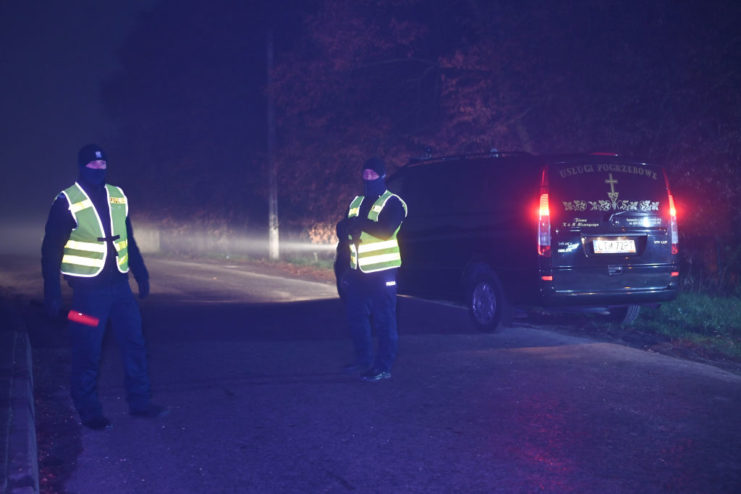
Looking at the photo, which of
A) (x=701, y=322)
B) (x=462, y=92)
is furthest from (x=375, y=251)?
(x=462, y=92)

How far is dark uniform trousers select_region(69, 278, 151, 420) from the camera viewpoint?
521 cm

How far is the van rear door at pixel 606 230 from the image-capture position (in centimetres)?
836

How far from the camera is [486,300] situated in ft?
30.7

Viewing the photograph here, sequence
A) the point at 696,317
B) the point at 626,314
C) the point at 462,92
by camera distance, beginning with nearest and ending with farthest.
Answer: the point at 626,314
the point at 696,317
the point at 462,92

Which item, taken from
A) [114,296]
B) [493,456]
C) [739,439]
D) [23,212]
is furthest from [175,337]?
[23,212]

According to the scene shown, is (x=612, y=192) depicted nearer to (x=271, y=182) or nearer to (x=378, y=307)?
(x=378, y=307)

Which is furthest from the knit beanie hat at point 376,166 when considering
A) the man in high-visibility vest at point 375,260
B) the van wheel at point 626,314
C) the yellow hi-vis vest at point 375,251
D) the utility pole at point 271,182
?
the utility pole at point 271,182

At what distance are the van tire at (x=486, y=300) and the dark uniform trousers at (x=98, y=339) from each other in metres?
4.71

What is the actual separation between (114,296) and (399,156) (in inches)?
497

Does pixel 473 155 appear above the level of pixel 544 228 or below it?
above

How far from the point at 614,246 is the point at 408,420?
407 cm

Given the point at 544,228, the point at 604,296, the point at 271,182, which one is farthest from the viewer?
the point at 271,182

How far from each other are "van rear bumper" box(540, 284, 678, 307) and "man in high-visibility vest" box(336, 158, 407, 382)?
2.33 meters

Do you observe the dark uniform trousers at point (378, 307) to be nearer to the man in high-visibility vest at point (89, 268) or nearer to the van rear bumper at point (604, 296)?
the man in high-visibility vest at point (89, 268)
